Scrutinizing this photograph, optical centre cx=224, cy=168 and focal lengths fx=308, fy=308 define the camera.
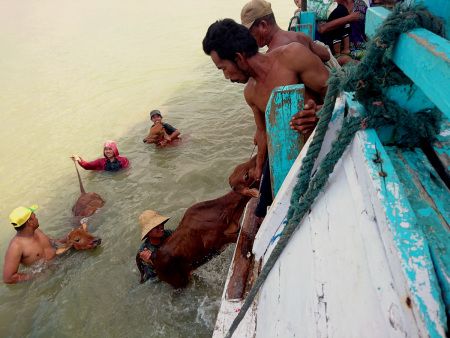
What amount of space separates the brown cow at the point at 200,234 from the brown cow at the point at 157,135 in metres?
4.04

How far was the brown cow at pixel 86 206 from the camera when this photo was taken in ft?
18.9

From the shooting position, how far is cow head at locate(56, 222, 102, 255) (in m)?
4.86

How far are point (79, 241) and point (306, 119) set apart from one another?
4357mm

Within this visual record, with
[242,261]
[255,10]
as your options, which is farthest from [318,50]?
[242,261]

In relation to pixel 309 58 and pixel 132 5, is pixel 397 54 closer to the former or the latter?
pixel 309 58

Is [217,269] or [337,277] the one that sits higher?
[337,277]

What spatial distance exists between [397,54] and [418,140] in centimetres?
34

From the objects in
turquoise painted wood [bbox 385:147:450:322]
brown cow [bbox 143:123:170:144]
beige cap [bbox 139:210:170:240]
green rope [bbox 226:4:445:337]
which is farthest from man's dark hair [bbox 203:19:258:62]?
brown cow [bbox 143:123:170:144]

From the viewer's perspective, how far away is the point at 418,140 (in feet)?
3.71

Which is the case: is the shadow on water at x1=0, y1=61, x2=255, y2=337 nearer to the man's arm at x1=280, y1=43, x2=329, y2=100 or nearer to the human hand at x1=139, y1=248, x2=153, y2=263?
the human hand at x1=139, y1=248, x2=153, y2=263

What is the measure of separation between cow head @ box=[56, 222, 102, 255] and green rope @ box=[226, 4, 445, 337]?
176 inches

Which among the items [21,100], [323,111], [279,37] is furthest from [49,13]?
[323,111]

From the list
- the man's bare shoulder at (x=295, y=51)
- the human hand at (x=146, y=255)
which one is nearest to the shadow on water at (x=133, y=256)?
the human hand at (x=146, y=255)

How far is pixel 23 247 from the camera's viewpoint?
4578 millimetres
